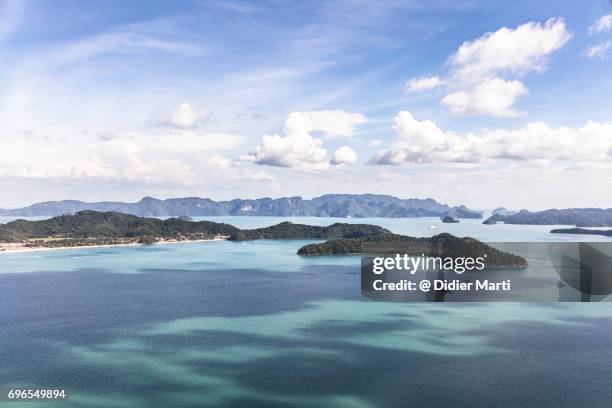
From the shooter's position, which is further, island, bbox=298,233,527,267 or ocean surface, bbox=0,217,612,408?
island, bbox=298,233,527,267

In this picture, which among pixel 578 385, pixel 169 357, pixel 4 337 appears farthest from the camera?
pixel 4 337

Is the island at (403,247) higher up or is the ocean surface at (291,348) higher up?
the island at (403,247)

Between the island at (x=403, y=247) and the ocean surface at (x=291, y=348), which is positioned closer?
the ocean surface at (x=291, y=348)

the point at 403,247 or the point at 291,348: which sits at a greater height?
the point at 403,247

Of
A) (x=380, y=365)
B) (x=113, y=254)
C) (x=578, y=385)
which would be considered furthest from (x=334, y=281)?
(x=113, y=254)

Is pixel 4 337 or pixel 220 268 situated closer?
pixel 4 337

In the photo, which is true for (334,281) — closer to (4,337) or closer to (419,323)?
(419,323)

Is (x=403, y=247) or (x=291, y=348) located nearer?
(x=291, y=348)

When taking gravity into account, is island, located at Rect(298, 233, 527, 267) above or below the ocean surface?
above
